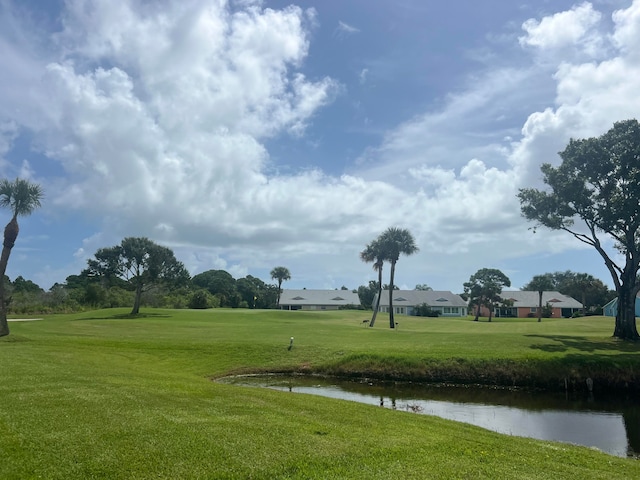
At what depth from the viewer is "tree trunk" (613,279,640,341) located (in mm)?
36750

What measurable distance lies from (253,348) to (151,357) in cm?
652

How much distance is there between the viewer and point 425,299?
12056cm

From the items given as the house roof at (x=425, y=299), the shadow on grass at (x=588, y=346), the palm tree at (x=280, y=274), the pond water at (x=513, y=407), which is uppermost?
the palm tree at (x=280, y=274)

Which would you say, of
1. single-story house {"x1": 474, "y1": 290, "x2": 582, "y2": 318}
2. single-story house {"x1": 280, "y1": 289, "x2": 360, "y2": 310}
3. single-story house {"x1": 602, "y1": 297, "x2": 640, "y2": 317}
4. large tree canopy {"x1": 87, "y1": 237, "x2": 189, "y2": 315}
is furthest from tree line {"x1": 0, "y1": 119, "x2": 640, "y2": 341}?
single-story house {"x1": 280, "y1": 289, "x2": 360, "y2": 310}

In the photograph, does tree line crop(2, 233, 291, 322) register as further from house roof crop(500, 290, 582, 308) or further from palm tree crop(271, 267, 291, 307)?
house roof crop(500, 290, 582, 308)

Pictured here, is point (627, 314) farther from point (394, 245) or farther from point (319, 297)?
point (319, 297)

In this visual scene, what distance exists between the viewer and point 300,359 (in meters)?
30.3

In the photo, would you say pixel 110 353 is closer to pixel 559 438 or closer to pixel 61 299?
pixel 559 438

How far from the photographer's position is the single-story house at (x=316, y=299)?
13400 cm

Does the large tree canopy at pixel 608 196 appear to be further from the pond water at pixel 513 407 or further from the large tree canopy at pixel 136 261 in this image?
the large tree canopy at pixel 136 261

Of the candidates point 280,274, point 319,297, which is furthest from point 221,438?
point 280,274

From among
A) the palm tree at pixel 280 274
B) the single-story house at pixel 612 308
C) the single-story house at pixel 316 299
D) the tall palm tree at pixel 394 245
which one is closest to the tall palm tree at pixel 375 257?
the tall palm tree at pixel 394 245

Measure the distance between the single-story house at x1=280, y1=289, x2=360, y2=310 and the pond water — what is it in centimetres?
10679

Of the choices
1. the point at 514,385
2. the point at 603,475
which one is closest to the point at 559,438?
the point at 603,475
